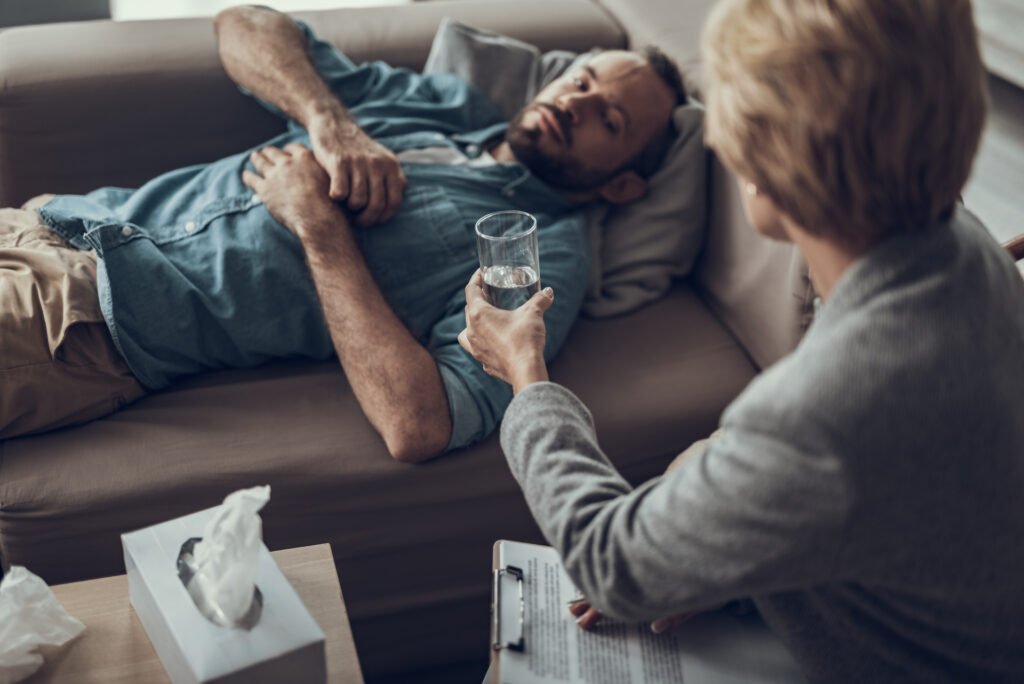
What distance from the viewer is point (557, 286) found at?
1.62 metres

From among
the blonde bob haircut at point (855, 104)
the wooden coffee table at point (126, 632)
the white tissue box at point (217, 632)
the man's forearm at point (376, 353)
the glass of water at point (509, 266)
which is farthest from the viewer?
the man's forearm at point (376, 353)

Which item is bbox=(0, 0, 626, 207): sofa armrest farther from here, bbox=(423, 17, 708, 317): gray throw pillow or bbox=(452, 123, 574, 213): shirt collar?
bbox=(423, 17, 708, 317): gray throw pillow

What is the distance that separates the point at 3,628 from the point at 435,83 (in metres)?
1.40

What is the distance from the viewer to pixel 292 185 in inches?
63.7

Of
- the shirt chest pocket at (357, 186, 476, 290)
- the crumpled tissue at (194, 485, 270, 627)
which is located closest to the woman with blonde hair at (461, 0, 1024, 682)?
the crumpled tissue at (194, 485, 270, 627)

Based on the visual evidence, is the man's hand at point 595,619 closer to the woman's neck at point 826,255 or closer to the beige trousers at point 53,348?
the woman's neck at point 826,255

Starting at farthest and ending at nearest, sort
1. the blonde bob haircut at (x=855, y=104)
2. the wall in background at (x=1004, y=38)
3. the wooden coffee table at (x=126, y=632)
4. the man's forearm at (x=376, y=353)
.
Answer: the wall in background at (x=1004, y=38)
the man's forearm at (x=376, y=353)
the wooden coffee table at (x=126, y=632)
the blonde bob haircut at (x=855, y=104)

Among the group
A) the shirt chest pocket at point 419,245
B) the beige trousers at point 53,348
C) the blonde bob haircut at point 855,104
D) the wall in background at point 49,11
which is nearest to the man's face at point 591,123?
the shirt chest pocket at point 419,245

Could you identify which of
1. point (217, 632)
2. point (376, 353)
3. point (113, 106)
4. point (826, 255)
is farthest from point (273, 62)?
point (826, 255)

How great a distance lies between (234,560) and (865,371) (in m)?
0.63

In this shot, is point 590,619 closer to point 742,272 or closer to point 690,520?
point 690,520

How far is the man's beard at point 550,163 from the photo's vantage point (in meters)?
1.81

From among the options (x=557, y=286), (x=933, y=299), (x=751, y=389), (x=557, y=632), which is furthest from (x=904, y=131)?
(x=557, y=286)

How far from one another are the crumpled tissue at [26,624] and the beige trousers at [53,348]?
1.44 ft
